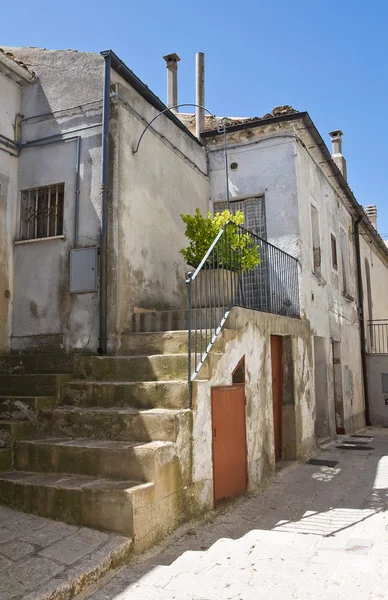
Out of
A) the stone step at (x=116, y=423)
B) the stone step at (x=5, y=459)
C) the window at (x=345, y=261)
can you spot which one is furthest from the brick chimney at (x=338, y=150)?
the stone step at (x=5, y=459)

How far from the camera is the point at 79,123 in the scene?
21.8 ft

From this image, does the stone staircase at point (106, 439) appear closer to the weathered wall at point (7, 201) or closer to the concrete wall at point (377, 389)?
the weathered wall at point (7, 201)

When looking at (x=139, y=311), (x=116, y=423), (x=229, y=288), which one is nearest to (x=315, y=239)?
(x=229, y=288)

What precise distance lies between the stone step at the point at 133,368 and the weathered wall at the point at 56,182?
20.4 inches

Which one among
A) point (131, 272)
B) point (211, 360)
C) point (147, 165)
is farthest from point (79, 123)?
point (211, 360)

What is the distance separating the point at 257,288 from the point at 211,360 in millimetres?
3645

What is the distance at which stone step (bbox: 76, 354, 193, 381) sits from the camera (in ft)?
16.5

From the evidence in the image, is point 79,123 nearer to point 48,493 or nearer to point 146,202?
point 146,202

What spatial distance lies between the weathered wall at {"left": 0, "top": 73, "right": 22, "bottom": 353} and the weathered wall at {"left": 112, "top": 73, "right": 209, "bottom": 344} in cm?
157

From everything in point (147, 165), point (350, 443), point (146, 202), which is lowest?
point (350, 443)

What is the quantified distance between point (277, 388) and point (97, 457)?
4.31 meters

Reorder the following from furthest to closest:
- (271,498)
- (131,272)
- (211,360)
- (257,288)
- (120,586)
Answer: (257,288) → (131,272) → (271,498) → (211,360) → (120,586)

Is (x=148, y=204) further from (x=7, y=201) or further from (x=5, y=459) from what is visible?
(x=5, y=459)

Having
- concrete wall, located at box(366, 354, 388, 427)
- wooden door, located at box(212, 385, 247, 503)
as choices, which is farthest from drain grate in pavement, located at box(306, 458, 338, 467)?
concrete wall, located at box(366, 354, 388, 427)
